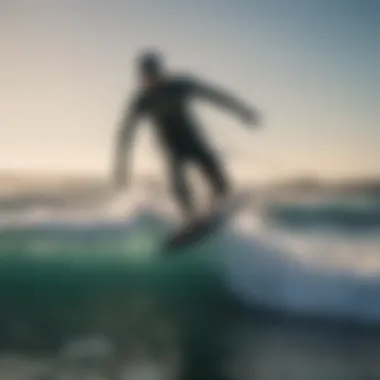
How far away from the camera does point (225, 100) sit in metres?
1.24

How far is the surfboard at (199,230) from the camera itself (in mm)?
1221

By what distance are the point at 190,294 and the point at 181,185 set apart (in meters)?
0.19

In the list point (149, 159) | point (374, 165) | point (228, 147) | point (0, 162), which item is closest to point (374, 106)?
point (374, 165)

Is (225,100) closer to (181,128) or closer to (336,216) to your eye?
(181,128)

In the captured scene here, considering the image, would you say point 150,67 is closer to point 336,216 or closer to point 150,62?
point 150,62

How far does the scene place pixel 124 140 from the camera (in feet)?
4.07

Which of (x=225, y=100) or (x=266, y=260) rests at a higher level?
(x=225, y=100)

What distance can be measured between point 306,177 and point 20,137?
52cm

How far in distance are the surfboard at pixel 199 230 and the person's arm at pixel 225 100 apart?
0.46ft

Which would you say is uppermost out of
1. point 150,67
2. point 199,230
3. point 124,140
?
point 150,67

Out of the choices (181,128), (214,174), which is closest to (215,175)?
(214,174)

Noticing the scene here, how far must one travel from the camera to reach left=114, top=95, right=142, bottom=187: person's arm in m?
1.24

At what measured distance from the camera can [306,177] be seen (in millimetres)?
1237

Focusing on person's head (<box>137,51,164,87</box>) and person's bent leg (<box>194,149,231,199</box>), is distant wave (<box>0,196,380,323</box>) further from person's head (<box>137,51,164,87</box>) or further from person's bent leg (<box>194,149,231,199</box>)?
person's head (<box>137,51,164,87</box>)
